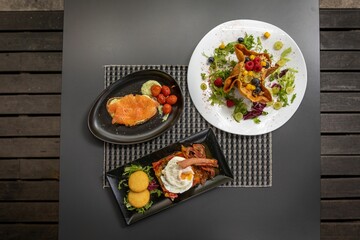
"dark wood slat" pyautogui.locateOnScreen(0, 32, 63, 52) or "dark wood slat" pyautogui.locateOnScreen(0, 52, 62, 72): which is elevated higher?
"dark wood slat" pyautogui.locateOnScreen(0, 32, 63, 52)

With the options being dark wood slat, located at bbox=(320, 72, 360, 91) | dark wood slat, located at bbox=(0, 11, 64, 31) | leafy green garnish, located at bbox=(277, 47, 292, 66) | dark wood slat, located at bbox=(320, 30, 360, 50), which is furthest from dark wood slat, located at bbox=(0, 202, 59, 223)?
dark wood slat, located at bbox=(320, 30, 360, 50)

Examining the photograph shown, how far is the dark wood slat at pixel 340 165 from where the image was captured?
255 centimetres

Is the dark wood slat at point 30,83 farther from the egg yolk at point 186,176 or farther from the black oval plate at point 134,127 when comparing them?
the egg yolk at point 186,176

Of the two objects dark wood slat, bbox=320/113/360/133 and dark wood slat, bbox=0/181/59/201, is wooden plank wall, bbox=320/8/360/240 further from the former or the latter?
dark wood slat, bbox=0/181/59/201

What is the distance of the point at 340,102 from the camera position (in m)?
2.55

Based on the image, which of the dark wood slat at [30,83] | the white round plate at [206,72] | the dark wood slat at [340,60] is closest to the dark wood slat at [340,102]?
the dark wood slat at [340,60]

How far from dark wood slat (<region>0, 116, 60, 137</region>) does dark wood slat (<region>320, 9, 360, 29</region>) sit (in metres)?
2.35

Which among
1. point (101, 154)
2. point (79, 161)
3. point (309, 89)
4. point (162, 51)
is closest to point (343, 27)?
point (309, 89)

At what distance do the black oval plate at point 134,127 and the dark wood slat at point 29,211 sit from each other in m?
0.83

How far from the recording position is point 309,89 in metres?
2.30

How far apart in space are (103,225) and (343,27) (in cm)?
247

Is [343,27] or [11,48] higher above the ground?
[343,27]

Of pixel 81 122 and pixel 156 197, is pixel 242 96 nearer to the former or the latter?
pixel 156 197

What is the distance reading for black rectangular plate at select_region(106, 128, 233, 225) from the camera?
222 cm
